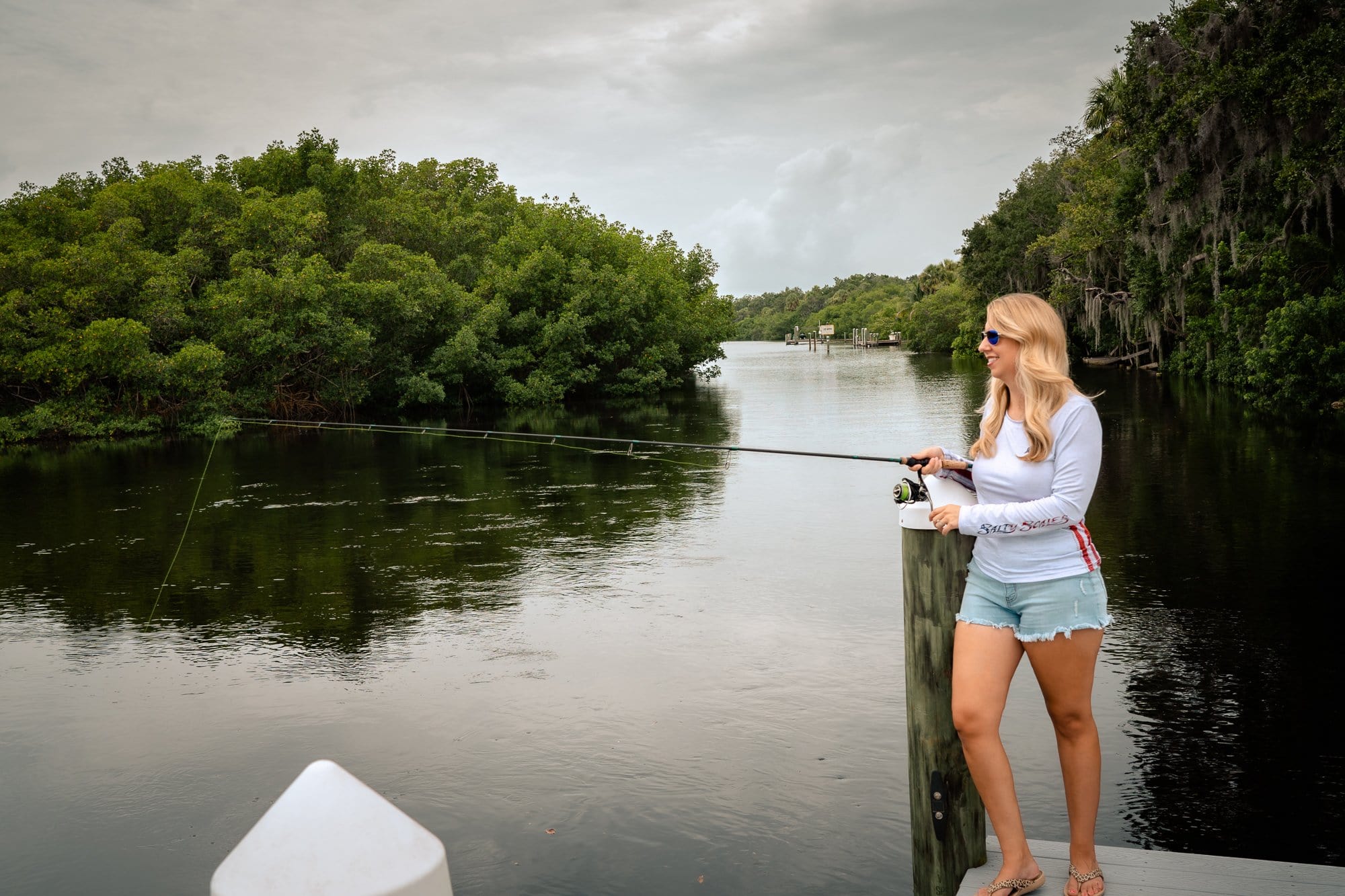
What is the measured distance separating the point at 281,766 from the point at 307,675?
5.45 feet

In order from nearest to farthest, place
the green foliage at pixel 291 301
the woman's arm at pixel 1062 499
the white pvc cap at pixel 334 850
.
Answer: the white pvc cap at pixel 334 850, the woman's arm at pixel 1062 499, the green foliage at pixel 291 301

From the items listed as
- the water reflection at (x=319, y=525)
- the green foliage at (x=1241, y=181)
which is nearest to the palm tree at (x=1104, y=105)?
the green foliage at (x=1241, y=181)

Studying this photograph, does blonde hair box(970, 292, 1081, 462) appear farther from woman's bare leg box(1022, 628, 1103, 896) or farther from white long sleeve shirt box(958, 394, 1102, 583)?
woman's bare leg box(1022, 628, 1103, 896)

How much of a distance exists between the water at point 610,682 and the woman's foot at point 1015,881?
1125mm

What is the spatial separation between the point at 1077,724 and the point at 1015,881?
52 cm

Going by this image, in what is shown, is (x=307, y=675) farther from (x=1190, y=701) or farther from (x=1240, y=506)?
(x=1240, y=506)

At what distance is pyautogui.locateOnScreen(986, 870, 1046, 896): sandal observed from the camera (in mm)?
3402

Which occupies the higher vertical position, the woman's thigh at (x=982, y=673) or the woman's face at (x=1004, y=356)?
the woman's face at (x=1004, y=356)

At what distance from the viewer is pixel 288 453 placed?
899 inches

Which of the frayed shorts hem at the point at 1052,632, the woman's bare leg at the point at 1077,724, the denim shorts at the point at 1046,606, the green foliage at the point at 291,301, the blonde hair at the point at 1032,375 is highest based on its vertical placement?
the green foliage at the point at 291,301

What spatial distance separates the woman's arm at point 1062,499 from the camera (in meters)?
3.29

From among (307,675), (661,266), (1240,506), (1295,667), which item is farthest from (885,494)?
(661,266)

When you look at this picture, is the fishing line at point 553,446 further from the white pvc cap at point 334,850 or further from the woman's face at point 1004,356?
the white pvc cap at point 334,850

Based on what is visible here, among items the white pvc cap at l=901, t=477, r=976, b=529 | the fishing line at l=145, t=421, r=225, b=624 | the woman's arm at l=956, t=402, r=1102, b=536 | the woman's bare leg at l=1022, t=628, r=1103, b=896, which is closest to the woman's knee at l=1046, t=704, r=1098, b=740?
the woman's bare leg at l=1022, t=628, r=1103, b=896
